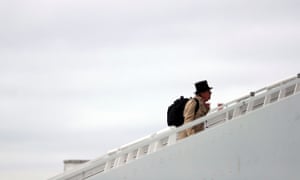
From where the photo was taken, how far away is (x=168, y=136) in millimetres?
8234

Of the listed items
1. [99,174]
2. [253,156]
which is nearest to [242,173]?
[253,156]

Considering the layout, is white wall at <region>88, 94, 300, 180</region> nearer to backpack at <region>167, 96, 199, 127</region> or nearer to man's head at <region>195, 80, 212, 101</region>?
man's head at <region>195, 80, 212, 101</region>

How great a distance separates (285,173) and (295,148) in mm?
339

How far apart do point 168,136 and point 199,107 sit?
596 millimetres

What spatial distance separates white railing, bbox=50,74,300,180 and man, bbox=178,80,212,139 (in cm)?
14

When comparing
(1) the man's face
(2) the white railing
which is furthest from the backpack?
(1) the man's face

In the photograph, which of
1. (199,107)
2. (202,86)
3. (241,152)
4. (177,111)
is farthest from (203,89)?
(241,152)

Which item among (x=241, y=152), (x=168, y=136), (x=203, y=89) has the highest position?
(x=203, y=89)

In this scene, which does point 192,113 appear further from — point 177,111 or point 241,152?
point 241,152

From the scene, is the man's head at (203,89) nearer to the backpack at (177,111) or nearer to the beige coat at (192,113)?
the beige coat at (192,113)

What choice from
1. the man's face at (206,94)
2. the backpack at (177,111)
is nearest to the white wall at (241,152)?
the man's face at (206,94)

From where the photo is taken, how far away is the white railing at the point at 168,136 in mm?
8008

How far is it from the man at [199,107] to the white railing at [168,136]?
144 mm

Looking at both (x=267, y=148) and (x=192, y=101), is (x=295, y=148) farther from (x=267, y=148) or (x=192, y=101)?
(x=192, y=101)
